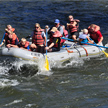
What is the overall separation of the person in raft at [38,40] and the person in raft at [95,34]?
7.80ft

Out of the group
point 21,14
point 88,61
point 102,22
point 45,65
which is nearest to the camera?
point 45,65

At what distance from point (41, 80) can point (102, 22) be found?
9.17m

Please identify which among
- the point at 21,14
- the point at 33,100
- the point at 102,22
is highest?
the point at 21,14

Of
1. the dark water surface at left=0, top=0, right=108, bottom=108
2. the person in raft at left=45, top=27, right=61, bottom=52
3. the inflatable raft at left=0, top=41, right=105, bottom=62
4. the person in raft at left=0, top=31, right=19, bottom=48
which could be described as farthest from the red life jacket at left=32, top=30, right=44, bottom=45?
the dark water surface at left=0, top=0, right=108, bottom=108

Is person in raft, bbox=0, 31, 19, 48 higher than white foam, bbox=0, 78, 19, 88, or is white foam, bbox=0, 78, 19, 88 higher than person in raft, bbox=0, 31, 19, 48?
person in raft, bbox=0, 31, 19, 48

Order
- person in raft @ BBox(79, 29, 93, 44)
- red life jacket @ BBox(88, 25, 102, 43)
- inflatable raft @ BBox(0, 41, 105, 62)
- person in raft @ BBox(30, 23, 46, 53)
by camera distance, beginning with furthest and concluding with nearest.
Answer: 1. red life jacket @ BBox(88, 25, 102, 43)
2. person in raft @ BBox(79, 29, 93, 44)
3. person in raft @ BBox(30, 23, 46, 53)
4. inflatable raft @ BBox(0, 41, 105, 62)

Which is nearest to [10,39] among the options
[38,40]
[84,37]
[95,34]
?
[38,40]

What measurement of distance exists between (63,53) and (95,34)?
6.50ft

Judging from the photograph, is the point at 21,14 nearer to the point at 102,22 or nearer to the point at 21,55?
the point at 102,22

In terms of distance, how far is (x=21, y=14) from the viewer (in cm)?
1889

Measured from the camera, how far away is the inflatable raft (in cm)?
923

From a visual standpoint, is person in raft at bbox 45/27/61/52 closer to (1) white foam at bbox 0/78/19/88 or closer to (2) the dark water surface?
(2) the dark water surface

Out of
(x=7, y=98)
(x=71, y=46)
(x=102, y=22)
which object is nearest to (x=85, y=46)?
(x=71, y=46)

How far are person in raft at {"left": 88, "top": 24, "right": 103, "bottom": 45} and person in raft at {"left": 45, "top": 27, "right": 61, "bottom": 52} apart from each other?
2.00 metres
